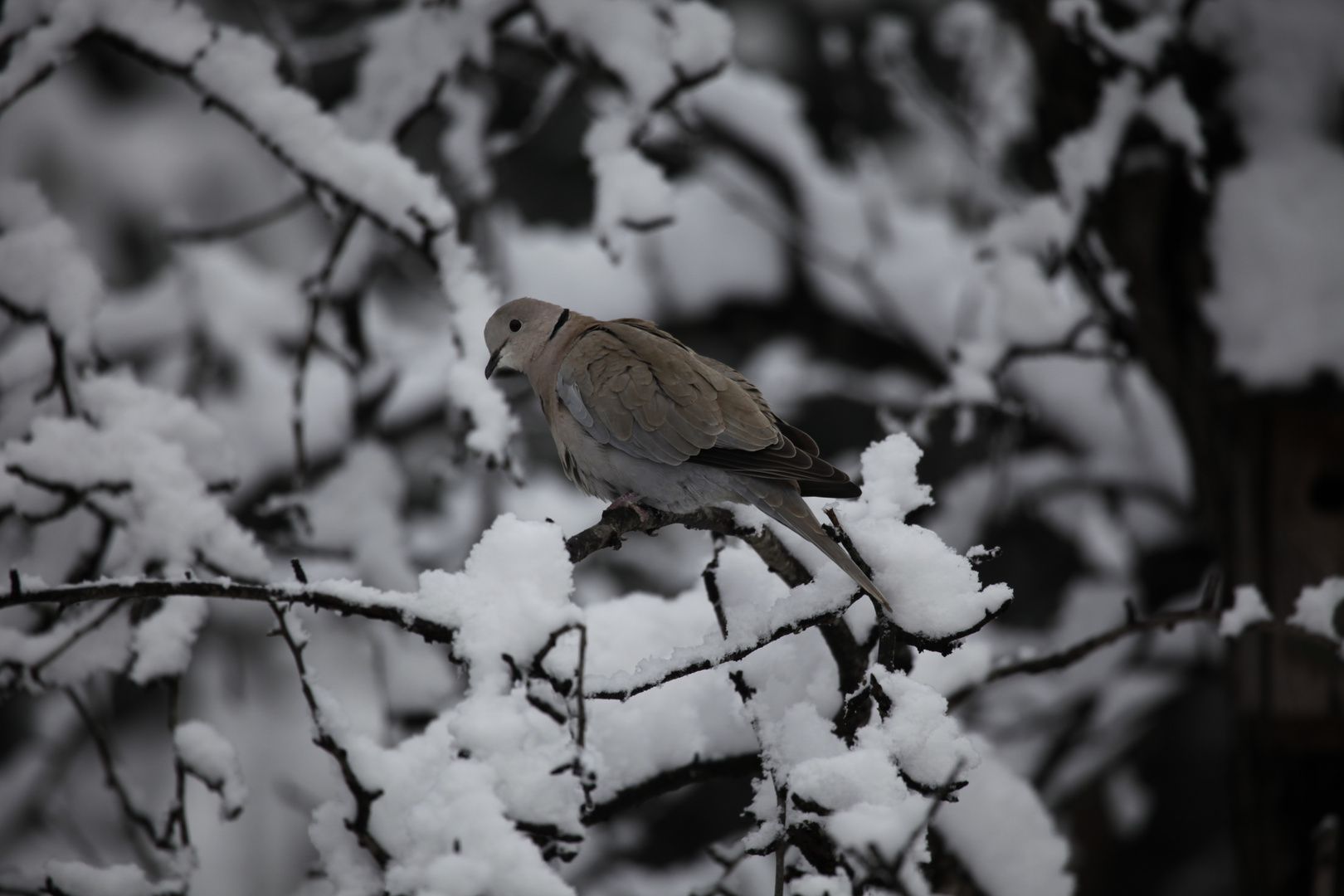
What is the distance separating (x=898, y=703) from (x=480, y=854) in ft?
1.62

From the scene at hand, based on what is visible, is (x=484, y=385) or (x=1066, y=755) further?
(x=1066, y=755)

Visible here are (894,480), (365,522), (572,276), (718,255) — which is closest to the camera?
(894,480)

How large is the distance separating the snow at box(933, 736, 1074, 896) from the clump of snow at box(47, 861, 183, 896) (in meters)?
1.23

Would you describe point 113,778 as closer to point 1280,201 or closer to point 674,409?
point 674,409

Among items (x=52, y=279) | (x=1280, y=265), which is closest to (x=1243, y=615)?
(x=1280, y=265)

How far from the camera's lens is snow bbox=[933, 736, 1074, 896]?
1683 millimetres

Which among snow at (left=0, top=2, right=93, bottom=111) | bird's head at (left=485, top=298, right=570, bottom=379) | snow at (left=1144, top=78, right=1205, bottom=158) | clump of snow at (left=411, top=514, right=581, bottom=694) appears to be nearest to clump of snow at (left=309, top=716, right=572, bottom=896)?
clump of snow at (left=411, top=514, right=581, bottom=694)

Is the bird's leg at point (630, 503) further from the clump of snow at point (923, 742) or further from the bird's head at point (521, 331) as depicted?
the clump of snow at point (923, 742)

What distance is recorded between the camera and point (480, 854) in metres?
0.99

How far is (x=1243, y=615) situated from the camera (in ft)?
5.27

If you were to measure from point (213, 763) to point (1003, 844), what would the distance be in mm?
1305

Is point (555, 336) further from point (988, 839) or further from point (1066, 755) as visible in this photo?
point (1066, 755)

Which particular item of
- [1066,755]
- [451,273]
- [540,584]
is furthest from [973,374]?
[1066,755]

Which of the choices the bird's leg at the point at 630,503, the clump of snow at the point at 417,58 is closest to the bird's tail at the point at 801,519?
the bird's leg at the point at 630,503
